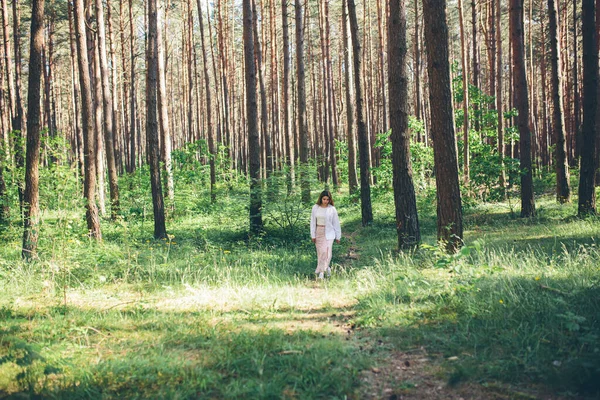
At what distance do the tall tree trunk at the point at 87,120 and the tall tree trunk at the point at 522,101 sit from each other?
38.4ft

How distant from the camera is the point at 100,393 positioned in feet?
11.8

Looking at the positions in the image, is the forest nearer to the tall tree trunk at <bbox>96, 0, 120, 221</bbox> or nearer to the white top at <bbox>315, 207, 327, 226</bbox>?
the tall tree trunk at <bbox>96, 0, 120, 221</bbox>

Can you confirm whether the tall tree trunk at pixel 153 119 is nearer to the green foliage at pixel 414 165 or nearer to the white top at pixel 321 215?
the white top at pixel 321 215

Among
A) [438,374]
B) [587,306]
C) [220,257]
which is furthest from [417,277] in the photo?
[220,257]

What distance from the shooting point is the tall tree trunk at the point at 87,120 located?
36.9 ft

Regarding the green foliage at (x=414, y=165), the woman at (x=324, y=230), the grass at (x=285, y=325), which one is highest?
the green foliage at (x=414, y=165)

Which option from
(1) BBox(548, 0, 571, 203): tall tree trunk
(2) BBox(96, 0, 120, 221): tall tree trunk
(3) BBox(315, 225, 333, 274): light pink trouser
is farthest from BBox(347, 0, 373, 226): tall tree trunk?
(2) BBox(96, 0, 120, 221): tall tree trunk

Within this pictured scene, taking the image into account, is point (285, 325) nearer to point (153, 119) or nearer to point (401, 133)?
point (401, 133)

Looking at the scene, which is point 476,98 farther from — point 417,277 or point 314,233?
point 417,277

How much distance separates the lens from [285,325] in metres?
5.30

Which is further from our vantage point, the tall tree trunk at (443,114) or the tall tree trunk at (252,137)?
the tall tree trunk at (252,137)

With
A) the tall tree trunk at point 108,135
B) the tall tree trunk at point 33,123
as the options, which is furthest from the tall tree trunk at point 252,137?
the tall tree trunk at point 108,135

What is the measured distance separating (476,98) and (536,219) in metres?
7.53

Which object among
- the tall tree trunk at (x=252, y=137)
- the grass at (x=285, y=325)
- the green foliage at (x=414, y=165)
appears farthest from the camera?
the green foliage at (x=414, y=165)
